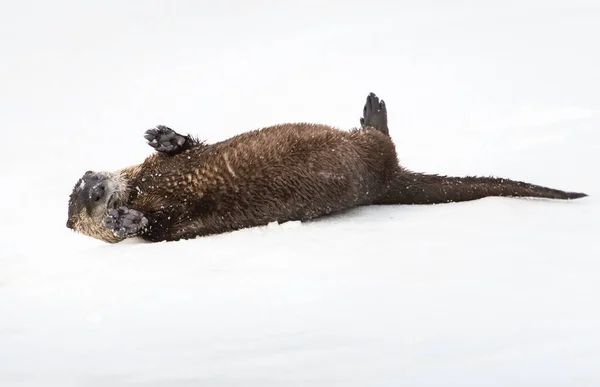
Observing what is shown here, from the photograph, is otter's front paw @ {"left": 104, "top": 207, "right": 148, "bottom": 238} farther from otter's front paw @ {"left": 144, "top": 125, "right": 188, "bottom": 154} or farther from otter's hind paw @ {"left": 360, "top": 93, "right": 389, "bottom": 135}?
otter's hind paw @ {"left": 360, "top": 93, "right": 389, "bottom": 135}

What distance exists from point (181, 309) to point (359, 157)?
1.78 m

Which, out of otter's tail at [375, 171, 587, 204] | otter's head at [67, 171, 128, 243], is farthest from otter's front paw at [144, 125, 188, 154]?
otter's tail at [375, 171, 587, 204]

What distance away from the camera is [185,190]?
4.62 metres

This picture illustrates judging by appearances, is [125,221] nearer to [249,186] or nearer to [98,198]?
[98,198]

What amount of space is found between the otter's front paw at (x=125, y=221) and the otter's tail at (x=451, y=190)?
1.46 metres

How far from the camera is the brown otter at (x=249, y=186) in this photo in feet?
15.0

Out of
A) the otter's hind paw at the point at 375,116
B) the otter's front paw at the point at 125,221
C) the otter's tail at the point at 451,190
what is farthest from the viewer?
the otter's hind paw at the point at 375,116

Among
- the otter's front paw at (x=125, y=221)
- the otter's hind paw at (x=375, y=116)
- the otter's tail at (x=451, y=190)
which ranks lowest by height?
the otter's front paw at (x=125, y=221)

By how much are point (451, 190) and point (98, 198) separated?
80.9 inches

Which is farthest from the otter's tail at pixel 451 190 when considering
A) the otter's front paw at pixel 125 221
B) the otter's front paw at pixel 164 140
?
the otter's front paw at pixel 125 221

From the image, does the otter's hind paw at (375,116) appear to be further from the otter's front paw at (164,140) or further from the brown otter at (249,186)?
the otter's front paw at (164,140)

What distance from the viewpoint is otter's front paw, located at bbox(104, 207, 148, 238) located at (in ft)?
14.6

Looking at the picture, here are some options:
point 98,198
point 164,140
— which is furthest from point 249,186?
point 98,198

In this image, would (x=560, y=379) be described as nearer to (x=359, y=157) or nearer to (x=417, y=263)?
(x=417, y=263)
